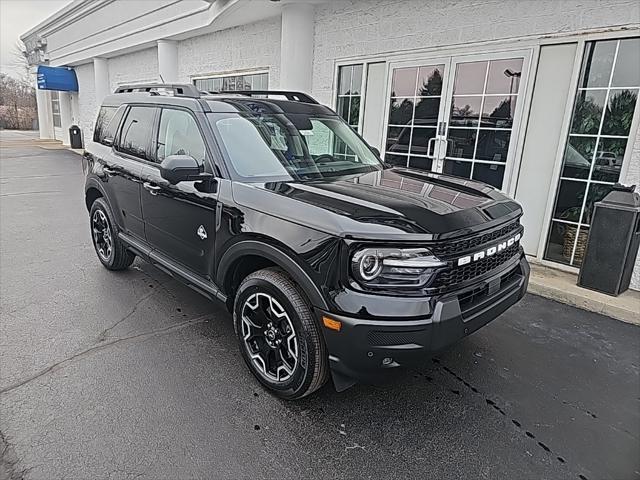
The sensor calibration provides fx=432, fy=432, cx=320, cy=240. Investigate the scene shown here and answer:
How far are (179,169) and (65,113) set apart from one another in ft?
82.4

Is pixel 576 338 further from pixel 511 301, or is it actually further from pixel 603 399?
pixel 511 301

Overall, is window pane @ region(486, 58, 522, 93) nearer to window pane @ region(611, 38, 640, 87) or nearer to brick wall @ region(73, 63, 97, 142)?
window pane @ region(611, 38, 640, 87)

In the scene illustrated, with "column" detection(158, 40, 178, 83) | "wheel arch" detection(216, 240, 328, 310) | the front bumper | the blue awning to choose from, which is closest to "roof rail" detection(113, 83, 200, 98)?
"wheel arch" detection(216, 240, 328, 310)

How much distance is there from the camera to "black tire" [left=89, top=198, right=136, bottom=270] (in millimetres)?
4703

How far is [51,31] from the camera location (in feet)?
73.2

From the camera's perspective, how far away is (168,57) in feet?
39.9

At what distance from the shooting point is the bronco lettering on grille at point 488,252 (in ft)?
8.15

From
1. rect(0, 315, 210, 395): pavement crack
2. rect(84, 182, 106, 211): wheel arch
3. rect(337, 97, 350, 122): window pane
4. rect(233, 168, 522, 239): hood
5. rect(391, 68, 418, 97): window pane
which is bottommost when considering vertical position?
rect(0, 315, 210, 395): pavement crack

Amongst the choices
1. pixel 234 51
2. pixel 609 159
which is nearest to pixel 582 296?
pixel 609 159

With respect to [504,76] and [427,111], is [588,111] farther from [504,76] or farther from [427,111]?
[427,111]

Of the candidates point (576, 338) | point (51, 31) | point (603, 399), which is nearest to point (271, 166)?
point (603, 399)

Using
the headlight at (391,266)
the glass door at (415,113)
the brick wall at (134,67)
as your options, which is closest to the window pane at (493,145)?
the glass door at (415,113)

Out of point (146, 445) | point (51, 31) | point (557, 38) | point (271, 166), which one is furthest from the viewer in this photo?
point (51, 31)

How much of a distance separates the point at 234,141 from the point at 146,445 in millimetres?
2059
